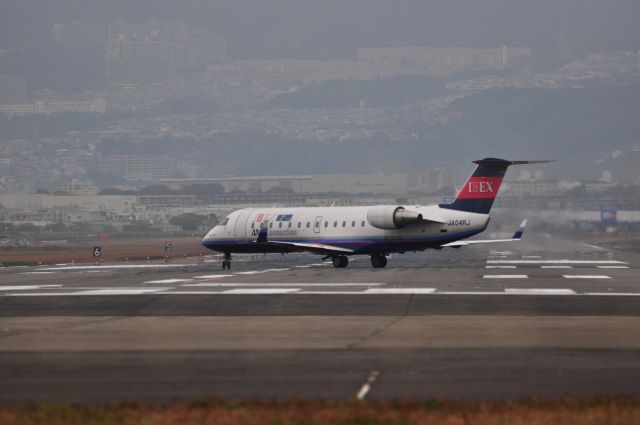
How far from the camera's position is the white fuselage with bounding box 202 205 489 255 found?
64.9 m

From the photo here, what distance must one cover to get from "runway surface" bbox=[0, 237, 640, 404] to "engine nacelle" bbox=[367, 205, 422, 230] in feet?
59.6

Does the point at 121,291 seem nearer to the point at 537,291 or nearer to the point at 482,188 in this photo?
the point at 537,291

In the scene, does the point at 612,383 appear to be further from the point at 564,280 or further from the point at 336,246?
the point at 336,246

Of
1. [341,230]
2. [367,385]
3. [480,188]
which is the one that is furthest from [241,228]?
[367,385]

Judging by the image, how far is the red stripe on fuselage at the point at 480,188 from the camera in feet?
218

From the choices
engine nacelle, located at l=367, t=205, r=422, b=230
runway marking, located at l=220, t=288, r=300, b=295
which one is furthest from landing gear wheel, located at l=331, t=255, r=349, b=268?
runway marking, located at l=220, t=288, r=300, b=295

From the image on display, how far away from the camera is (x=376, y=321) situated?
30.2 meters

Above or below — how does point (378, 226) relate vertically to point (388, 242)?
above

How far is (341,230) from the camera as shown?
68.2 m

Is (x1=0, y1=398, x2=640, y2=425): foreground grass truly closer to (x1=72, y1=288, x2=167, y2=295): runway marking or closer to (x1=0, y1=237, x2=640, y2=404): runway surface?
(x1=0, y1=237, x2=640, y2=404): runway surface

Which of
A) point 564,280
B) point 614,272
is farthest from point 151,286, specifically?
point 614,272

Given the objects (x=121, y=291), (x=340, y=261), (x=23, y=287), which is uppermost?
(x=121, y=291)

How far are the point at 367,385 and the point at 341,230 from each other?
159 feet

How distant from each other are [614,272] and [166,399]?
132ft
